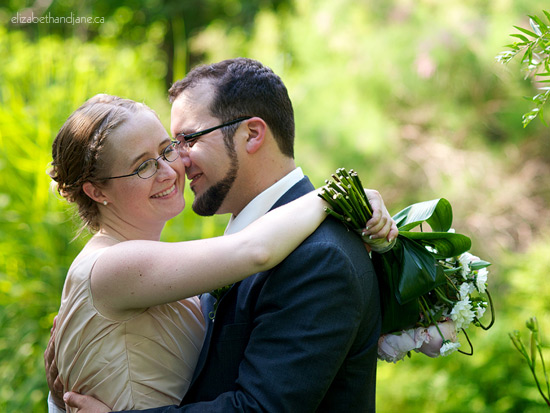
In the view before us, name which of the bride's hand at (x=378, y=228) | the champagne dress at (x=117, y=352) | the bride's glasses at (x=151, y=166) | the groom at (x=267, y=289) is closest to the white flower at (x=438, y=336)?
the groom at (x=267, y=289)

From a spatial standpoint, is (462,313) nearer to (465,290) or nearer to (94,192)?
(465,290)

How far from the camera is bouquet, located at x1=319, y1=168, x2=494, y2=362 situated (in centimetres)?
204

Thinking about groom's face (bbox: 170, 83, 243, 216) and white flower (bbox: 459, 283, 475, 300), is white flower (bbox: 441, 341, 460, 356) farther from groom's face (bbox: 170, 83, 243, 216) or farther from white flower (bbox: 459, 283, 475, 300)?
→ groom's face (bbox: 170, 83, 243, 216)

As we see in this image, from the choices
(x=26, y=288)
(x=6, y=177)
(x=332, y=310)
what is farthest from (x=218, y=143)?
(x=6, y=177)

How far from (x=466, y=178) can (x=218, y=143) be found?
4.36 meters

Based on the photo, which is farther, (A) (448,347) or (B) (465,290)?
(B) (465,290)

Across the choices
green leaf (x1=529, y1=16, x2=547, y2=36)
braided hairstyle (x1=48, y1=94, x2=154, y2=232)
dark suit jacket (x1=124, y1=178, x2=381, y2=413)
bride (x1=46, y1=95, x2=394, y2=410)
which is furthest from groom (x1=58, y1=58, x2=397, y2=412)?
green leaf (x1=529, y1=16, x2=547, y2=36)

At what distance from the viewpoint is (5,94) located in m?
5.66

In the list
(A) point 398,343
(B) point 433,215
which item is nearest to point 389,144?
(B) point 433,215

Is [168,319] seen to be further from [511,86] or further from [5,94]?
[511,86]

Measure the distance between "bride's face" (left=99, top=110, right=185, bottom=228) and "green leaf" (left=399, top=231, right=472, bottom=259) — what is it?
2.99 feet

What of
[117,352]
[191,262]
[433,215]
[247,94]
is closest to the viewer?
[191,262]

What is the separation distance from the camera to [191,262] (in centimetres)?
188

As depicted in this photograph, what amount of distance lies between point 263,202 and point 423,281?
0.70m
